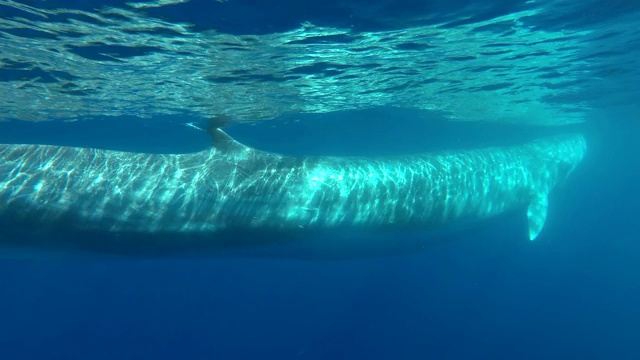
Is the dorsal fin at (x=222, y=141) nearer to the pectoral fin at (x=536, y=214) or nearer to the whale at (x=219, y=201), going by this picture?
the whale at (x=219, y=201)

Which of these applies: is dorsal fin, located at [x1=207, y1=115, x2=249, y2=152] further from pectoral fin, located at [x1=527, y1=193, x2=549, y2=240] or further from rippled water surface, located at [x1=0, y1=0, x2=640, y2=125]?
pectoral fin, located at [x1=527, y1=193, x2=549, y2=240]

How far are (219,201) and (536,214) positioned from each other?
12.7 metres

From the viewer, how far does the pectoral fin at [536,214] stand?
Result: 53.2 ft

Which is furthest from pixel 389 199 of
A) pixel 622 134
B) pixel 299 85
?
pixel 622 134

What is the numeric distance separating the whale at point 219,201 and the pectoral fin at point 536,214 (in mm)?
3274

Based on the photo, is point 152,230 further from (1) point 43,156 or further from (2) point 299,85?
(2) point 299,85

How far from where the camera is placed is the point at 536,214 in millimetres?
16844

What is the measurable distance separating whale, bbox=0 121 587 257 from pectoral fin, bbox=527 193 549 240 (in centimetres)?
327

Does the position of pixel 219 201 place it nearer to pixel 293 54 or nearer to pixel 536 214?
pixel 293 54

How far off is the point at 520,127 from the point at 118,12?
33.1 metres

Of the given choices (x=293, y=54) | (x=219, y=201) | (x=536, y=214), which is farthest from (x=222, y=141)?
(x=536, y=214)

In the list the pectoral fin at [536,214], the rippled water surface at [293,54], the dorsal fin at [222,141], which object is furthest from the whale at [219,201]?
the pectoral fin at [536,214]

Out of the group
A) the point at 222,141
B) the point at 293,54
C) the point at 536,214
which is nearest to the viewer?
the point at 222,141

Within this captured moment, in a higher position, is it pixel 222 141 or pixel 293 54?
pixel 293 54
